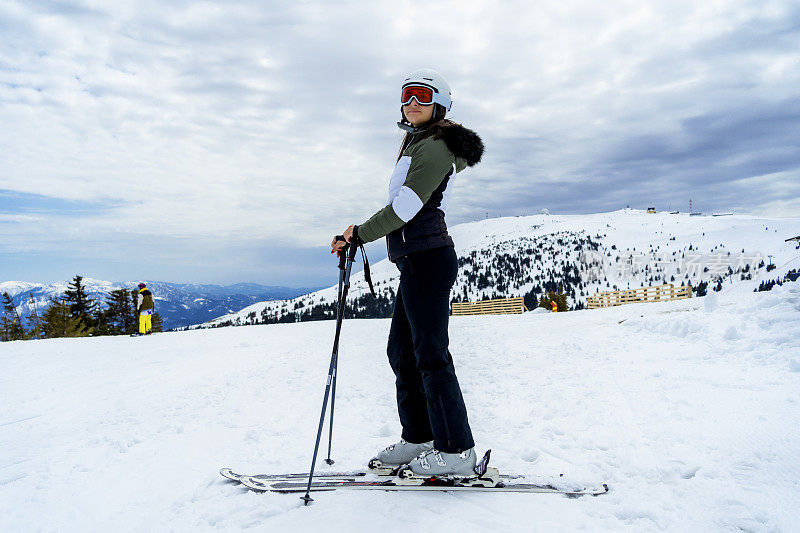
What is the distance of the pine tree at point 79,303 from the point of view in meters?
42.8

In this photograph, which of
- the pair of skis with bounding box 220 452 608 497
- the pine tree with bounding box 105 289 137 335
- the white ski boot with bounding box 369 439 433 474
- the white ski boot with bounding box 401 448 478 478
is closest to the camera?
the pair of skis with bounding box 220 452 608 497

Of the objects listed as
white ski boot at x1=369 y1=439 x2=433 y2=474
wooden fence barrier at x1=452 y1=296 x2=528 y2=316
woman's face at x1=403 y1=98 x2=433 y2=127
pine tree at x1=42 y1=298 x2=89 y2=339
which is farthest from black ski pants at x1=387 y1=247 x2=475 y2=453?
pine tree at x1=42 y1=298 x2=89 y2=339

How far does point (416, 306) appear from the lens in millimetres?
3014

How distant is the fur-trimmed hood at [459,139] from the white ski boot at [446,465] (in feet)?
7.11

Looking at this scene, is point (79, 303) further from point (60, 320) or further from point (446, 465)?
point (446, 465)

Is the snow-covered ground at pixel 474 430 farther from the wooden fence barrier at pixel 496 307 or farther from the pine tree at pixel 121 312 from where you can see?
the pine tree at pixel 121 312

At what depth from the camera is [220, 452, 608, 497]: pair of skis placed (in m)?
2.82

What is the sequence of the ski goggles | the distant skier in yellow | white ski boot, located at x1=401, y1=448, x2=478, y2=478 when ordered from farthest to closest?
the distant skier in yellow
the ski goggles
white ski boot, located at x1=401, y1=448, x2=478, y2=478

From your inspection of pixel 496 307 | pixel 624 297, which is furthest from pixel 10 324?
pixel 624 297

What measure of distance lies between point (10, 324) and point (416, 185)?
58549mm

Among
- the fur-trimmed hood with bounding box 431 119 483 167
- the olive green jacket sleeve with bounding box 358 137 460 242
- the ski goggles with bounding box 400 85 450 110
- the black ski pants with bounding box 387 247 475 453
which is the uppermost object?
the ski goggles with bounding box 400 85 450 110

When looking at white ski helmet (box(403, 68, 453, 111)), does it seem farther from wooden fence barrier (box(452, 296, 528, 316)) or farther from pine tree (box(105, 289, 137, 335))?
pine tree (box(105, 289, 137, 335))

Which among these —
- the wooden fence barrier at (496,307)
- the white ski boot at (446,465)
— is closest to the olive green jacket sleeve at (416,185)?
the white ski boot at (446,465)

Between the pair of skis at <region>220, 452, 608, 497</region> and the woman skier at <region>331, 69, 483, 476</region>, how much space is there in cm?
7
